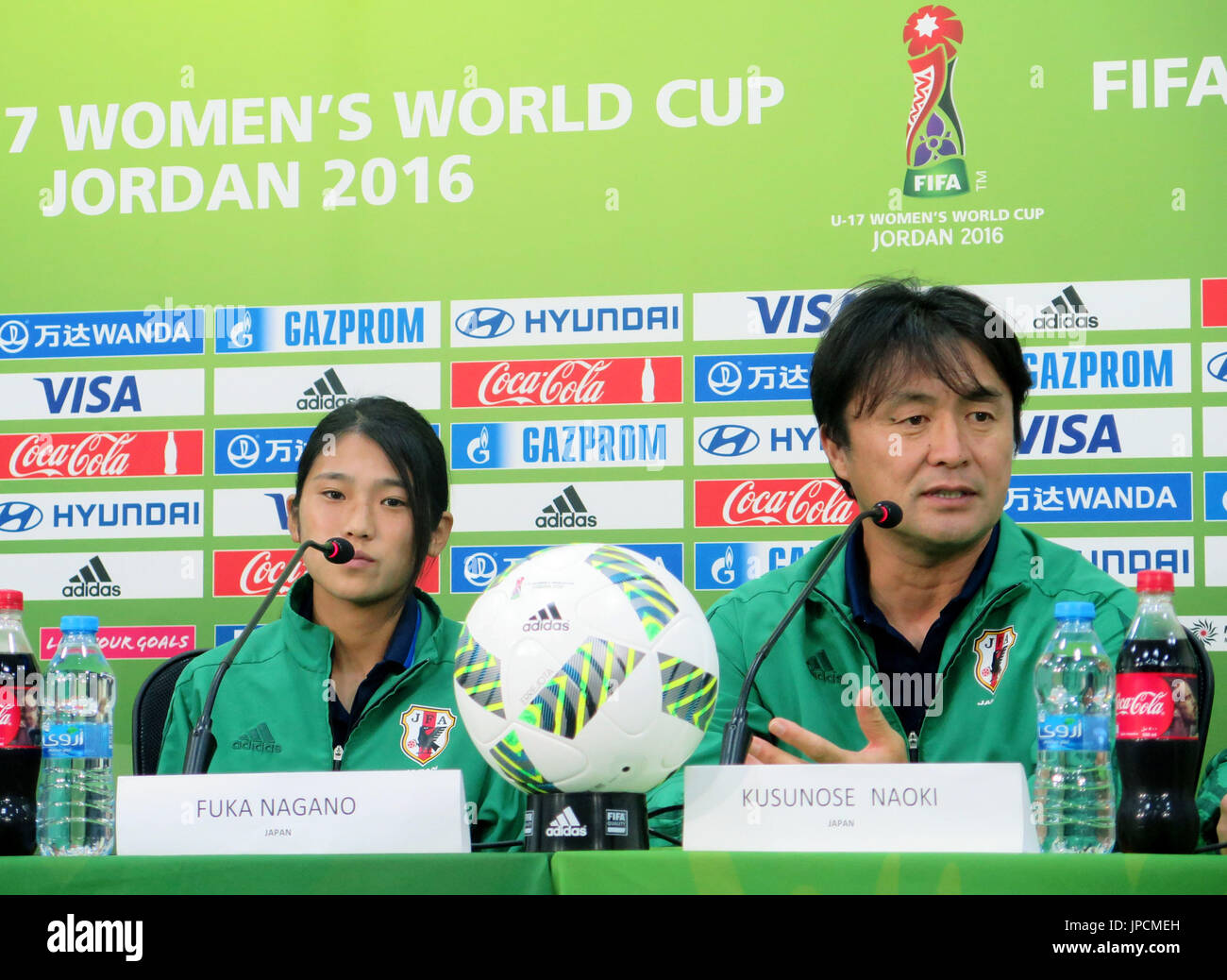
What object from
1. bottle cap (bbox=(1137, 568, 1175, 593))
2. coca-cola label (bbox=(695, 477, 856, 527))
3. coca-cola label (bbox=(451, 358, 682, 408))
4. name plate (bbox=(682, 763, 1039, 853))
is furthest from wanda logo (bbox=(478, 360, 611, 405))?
name plate (bbox=(682, 763, 1039, 853))

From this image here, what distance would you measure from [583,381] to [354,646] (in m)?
0.87

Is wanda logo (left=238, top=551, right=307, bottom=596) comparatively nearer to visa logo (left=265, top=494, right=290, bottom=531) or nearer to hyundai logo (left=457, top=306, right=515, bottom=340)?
visa logo (left=265, top=494, right=290, bottom=531)

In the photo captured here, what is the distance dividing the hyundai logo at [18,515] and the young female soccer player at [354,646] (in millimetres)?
981

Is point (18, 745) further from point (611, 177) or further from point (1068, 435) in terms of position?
point (1068, 435)

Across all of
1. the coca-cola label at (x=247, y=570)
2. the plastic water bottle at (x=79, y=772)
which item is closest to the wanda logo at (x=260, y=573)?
the coca-cola label at (x=247, y=570)

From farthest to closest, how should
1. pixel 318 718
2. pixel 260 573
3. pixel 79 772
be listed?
pixel 260 573, pixel 318 718, pixel 79 772

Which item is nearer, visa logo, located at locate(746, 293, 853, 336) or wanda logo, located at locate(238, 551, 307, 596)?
visa logo, located at locate(746, 293, 853, 336)

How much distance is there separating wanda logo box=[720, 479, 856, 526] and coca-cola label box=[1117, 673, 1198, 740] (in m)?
1.49

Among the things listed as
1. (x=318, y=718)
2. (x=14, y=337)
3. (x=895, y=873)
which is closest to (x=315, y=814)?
(x=895, y=873)

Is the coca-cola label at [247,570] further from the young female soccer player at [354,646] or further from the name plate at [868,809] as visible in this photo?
the name plate at [868,809]

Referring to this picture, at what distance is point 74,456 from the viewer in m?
3.06

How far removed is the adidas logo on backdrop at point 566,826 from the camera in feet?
4.07

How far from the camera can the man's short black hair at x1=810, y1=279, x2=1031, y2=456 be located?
2.01 meters

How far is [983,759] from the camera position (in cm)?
185
